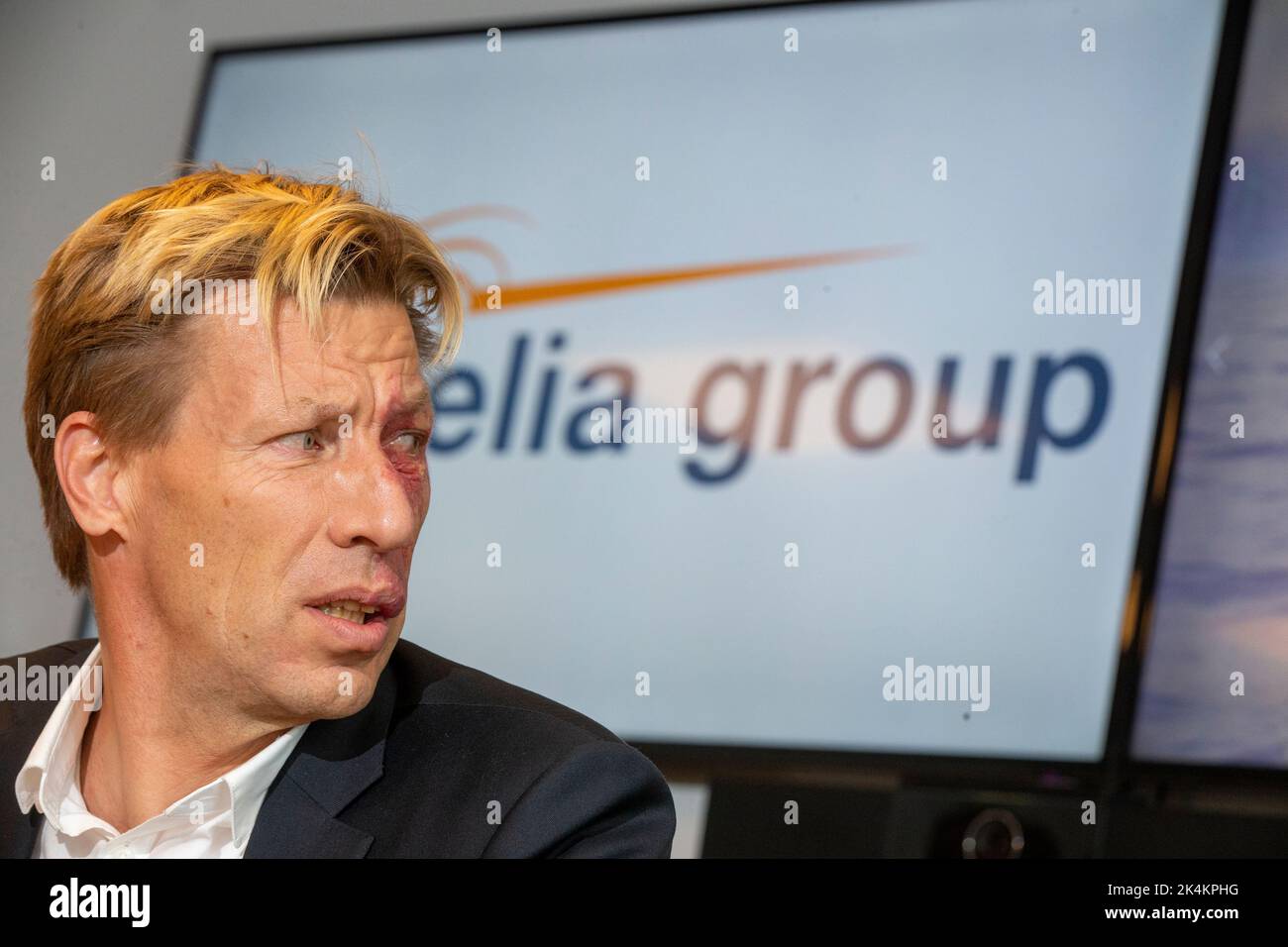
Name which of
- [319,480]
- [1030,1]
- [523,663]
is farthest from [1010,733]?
[319,480]

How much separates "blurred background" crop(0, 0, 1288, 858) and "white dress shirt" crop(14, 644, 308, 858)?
1.66 metres

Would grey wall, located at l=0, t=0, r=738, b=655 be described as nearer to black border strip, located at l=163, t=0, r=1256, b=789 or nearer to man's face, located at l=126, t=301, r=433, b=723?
black border strip, located at l=163, t=0, r=1256, b=789

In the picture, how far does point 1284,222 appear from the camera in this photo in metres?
3.21

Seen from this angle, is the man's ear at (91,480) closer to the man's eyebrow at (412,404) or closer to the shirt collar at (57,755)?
the shirt collar at (57,755)

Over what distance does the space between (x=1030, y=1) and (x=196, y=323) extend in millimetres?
2393

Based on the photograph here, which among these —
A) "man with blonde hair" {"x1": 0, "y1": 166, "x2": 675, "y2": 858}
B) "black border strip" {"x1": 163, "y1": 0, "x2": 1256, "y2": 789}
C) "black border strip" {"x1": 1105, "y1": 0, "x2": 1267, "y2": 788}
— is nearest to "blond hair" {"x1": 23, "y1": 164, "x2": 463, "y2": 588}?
"man with blonde hair" {"x1": 0, "y1": 166, "x2": 675, "y2": 858}

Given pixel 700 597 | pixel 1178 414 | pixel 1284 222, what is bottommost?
pixel 700 597

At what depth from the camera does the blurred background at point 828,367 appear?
3223mm

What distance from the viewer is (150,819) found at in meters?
1.71

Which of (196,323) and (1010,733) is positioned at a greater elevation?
(196,323)

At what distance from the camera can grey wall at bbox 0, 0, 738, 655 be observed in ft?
10.7

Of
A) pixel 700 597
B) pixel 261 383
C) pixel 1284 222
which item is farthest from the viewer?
pixel 700 597

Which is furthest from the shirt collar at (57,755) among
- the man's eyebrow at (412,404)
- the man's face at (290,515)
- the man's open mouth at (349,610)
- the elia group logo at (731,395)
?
the elia group logo at (731,395)

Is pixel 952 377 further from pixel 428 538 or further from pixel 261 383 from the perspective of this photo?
pixel 261 383
